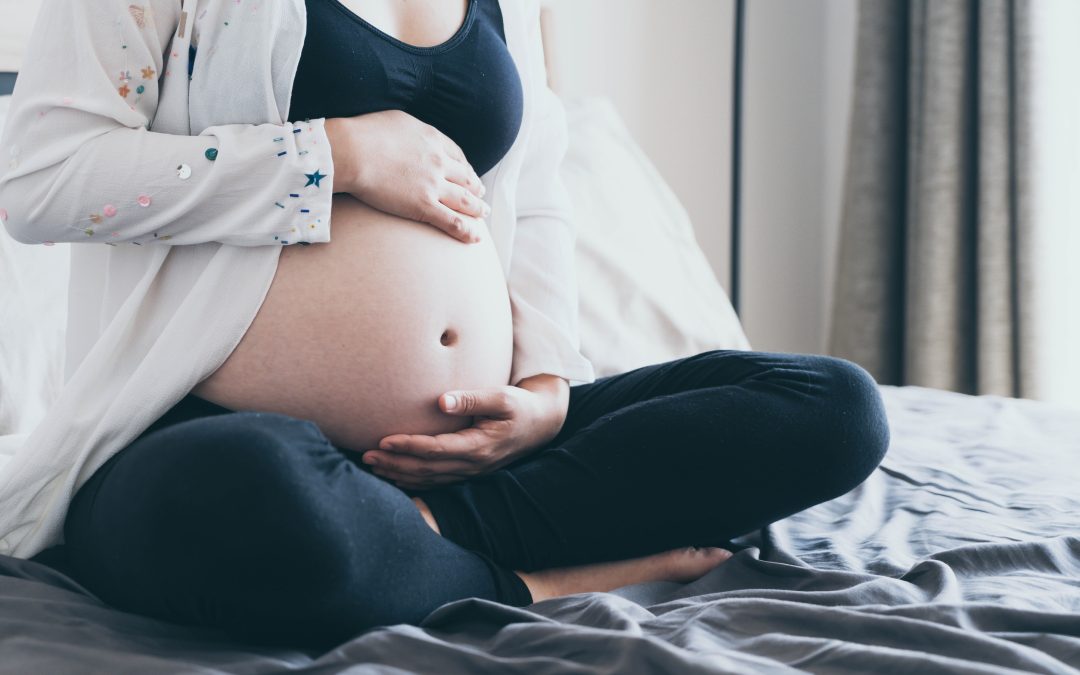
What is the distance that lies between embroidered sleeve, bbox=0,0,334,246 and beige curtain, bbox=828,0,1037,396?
1748 millimetres

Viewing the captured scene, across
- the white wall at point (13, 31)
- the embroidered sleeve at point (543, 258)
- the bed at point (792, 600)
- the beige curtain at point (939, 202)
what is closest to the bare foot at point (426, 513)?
the bed at point (792, 600)

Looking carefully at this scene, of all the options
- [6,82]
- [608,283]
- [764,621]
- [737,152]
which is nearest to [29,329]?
[6,82]

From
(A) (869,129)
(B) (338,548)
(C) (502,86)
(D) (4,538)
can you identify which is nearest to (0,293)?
(D) (4,538)

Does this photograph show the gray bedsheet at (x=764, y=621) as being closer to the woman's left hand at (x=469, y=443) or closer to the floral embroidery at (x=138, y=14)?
the woman's left hand at (x=469, y=443)

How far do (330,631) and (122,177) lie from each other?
41 cm

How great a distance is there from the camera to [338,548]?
64cm

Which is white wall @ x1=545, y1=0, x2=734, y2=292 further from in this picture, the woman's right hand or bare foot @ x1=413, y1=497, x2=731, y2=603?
bare foot @ x1=413, y1=497, x2=731, y2=603

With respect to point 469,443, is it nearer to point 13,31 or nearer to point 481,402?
point 481,402

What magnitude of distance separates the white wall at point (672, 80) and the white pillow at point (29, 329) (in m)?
1.31

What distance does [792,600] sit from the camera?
755 mm

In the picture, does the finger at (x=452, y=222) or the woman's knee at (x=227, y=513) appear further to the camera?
the finger at (x=452, y=222)

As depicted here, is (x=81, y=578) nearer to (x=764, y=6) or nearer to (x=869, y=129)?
(x=869, y=129)

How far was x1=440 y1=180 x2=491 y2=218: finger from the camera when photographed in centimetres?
95

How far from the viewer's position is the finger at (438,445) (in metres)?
0.85
